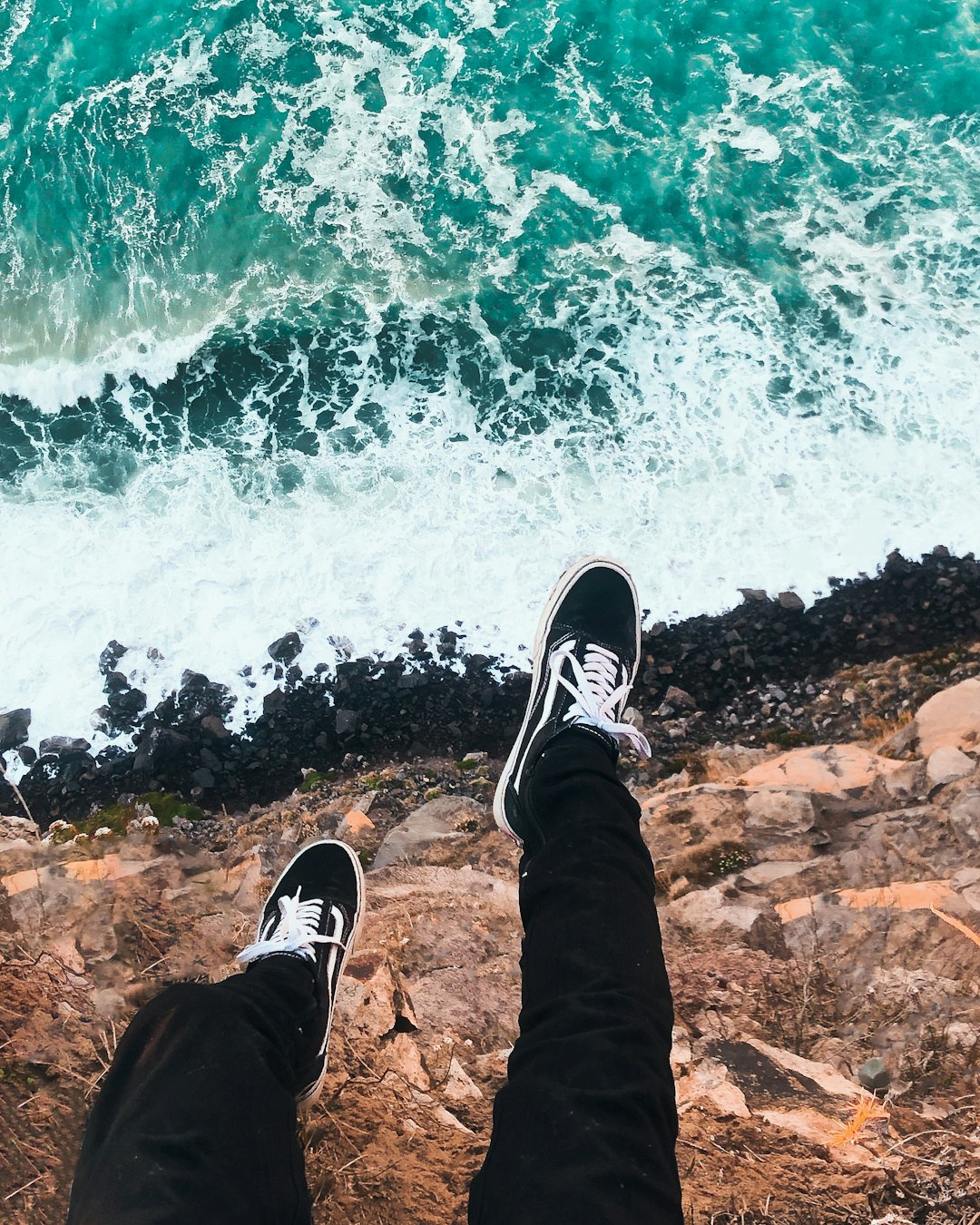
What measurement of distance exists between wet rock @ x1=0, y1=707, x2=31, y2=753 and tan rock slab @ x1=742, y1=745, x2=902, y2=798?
200 inches

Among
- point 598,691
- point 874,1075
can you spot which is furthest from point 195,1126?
point 874,1075

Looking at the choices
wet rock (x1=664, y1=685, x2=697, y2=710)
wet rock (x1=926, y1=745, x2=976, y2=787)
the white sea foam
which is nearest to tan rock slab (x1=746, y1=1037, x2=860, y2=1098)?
wet rock (x1=926, y1=745, x2=976, y2=787)

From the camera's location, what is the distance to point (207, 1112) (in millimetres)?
2510

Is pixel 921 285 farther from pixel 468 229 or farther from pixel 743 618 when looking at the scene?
pixel 468 229

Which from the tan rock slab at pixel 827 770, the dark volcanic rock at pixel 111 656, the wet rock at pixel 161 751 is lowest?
the tan rock slab at pixel 827 770

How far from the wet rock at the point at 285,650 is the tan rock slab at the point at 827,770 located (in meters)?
3.28

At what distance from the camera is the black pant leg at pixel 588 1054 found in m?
2.18

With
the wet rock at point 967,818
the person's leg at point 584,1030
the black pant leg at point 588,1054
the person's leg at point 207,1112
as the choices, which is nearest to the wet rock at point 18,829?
the person's leg at point 207,1112

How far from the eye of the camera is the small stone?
3.26 meters

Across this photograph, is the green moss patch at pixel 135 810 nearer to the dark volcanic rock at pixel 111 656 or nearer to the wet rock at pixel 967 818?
the dark volcanic rock at pixel 111 656

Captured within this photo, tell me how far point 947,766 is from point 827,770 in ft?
2.11

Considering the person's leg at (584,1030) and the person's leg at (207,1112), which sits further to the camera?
the person's leg at (207,1112)

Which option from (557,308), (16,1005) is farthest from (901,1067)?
(557,308)

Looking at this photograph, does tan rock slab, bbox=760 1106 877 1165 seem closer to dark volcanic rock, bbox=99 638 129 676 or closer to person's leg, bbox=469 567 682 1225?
person's leg, bbox=469 567 682 1225
